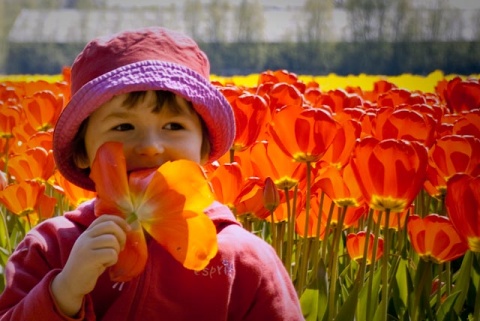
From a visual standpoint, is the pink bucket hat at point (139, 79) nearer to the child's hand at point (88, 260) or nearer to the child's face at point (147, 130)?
the child's face at point (147, 130)

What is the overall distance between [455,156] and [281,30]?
2.72 metres

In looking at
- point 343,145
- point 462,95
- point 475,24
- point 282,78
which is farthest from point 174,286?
point 475,24

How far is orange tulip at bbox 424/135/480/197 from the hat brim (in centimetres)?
41

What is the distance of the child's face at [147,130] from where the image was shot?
117 cm

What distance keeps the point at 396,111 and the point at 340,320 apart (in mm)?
402

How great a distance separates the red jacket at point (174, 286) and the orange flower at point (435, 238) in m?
0.30

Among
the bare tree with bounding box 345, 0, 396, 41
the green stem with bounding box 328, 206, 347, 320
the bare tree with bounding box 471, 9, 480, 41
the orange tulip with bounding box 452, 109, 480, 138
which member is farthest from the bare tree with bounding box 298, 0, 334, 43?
the green stem with bounding box 328, 206, 347, 320

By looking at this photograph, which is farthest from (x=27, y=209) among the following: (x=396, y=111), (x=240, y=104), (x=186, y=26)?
(x=186, y=26)

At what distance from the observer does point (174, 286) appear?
1.21m

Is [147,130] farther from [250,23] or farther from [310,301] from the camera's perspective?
[250,23]

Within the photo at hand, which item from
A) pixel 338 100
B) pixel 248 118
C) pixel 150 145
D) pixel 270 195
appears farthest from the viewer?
pixel 338 100

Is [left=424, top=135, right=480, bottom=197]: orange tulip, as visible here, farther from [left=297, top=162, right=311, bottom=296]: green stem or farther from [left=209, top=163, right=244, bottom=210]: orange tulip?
[left=209, top=163, right=244, bottom=210]: orange tulip

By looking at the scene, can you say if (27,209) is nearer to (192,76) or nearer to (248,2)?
(192,76)

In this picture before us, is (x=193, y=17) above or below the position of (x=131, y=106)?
Answer: below
